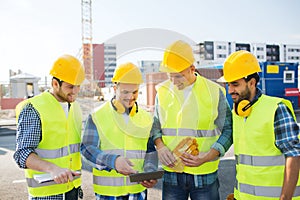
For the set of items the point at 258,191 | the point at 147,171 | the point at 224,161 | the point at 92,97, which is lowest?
the point at 224,161

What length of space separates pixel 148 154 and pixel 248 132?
0.69 meters

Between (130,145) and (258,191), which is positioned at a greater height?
(130,145)

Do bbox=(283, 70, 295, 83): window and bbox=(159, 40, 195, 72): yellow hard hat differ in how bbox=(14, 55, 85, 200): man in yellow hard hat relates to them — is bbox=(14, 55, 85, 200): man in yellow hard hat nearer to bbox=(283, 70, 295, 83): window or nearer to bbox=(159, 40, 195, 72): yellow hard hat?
bbox=(159, 40, 195, 72): yellow hard hat

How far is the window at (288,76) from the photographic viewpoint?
1232 cm

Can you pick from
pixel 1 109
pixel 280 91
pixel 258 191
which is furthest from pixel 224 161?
pixel 1 109

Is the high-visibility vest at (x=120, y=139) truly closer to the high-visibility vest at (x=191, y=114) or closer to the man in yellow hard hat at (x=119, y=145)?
the man in yellow hard hat at (x=119, y=145)

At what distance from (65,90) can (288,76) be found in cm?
1251

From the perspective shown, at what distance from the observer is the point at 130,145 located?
1.86 meters

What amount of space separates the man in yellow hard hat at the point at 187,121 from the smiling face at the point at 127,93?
0.20 m

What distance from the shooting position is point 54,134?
192 cm

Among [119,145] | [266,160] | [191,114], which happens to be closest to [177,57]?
[191,114]

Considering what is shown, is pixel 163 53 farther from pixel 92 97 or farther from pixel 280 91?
pixel 280 91

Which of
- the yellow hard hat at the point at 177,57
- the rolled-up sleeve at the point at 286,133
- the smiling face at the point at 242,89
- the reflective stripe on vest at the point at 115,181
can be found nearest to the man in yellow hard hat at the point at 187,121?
the yellow hard hat at the point at 177,57

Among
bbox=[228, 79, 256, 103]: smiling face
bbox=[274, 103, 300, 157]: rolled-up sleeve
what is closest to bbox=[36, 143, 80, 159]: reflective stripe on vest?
bbox=[228, 79, 256, 103]: smiling face
